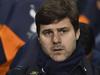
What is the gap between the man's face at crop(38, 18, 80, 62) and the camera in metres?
2.26

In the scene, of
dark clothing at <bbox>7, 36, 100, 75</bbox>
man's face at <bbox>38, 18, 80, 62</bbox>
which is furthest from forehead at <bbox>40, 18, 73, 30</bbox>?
dark clothing at <bbox>7, 36, 100, 75</bbox>

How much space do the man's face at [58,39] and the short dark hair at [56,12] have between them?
2 centimetres

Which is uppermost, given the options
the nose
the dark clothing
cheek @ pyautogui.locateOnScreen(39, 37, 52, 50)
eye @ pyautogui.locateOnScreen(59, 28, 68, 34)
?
eye @ pyautogui.locateOnScreen(59, 28, 68, 34)

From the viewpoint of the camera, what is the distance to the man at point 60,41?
7.41 ft

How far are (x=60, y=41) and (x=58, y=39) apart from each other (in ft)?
0.04

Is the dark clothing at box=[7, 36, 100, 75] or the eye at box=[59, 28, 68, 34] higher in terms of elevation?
the eye at box=[59, 28, 68, 34]

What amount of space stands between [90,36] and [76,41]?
38cm

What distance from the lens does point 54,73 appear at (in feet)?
7.67

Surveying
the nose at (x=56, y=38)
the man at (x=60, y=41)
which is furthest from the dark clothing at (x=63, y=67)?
the nose at (x=56, y=38)

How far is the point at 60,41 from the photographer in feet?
7.41

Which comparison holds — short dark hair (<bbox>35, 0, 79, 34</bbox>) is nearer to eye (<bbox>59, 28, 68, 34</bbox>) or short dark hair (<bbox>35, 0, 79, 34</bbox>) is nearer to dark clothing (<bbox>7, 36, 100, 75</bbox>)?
eye (<bbox>59, 28, 68, 34</bbox>)

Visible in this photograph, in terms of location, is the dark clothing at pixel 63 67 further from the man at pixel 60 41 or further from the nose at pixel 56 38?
the nose at pixel 56 38

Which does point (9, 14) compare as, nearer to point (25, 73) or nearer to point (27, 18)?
point (27, 18)

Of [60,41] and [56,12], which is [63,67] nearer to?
[60,41]
